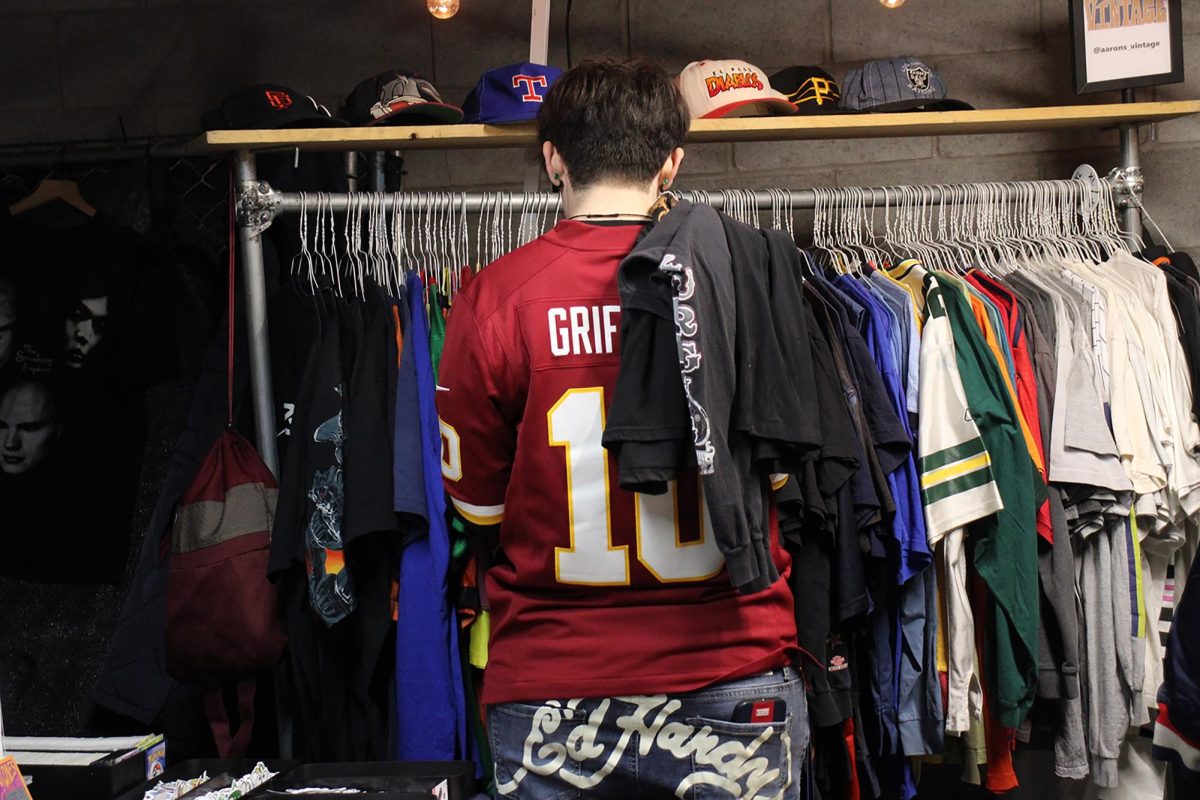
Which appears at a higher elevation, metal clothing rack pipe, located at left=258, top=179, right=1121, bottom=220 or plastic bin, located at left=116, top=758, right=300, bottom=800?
metal clothing rack pipe, located at left=258, top=179, right=1121, bottom=220

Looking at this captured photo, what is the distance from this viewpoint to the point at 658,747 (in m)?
1.49

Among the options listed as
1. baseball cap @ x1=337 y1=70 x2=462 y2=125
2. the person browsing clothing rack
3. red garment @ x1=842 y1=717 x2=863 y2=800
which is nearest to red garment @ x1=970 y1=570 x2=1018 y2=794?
red garment @ x1=842 y1=717 x2=863 y2=800

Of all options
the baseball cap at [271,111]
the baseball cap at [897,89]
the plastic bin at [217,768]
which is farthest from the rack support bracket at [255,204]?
the baseball cap at [897,89]

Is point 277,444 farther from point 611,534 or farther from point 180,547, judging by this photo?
point 611,534

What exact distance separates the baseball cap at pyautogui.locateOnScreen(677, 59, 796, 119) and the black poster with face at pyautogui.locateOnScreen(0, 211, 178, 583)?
1276mm

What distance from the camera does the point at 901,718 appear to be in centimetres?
214

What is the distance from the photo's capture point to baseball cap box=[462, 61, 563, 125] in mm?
2270

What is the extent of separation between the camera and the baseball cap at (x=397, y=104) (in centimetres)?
234

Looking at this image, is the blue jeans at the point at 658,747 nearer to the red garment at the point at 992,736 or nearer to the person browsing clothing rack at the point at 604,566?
the person browsing clothing rack at the point at 604,566

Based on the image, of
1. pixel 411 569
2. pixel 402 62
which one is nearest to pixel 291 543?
pixel 411 569

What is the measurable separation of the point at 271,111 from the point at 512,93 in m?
0.48

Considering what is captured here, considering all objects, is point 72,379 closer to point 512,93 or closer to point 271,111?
point 271,111

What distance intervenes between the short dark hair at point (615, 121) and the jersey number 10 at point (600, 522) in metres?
0.29

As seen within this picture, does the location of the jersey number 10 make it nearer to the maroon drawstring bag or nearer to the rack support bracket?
the maroon drawstring bag
